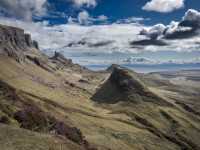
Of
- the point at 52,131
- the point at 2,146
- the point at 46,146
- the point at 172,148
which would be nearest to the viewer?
the point at 2,146

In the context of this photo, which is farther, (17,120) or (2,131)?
(17,120)

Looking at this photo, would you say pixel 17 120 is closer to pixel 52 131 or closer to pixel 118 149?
pixel 52 131

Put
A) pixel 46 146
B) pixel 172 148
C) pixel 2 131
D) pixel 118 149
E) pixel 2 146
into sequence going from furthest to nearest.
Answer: pixel 172 148 → pixel 118 149 → pixel 2 131 → pixel 46 146 → pixel 2 146

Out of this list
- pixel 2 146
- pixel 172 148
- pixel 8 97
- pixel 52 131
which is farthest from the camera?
pixel 172 148

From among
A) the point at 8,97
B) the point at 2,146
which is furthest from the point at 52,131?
the point at 8,97

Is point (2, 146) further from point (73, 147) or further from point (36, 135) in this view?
point (73, 147)

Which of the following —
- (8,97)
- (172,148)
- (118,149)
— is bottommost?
(172,148)

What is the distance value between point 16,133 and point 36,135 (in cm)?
343

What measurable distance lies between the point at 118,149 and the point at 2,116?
→ 49868mm

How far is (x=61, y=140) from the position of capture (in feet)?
159

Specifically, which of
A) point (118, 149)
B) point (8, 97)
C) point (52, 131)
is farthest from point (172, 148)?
point (52, 131)

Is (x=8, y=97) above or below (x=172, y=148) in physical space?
above

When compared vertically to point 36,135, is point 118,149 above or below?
below

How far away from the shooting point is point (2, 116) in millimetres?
57938
